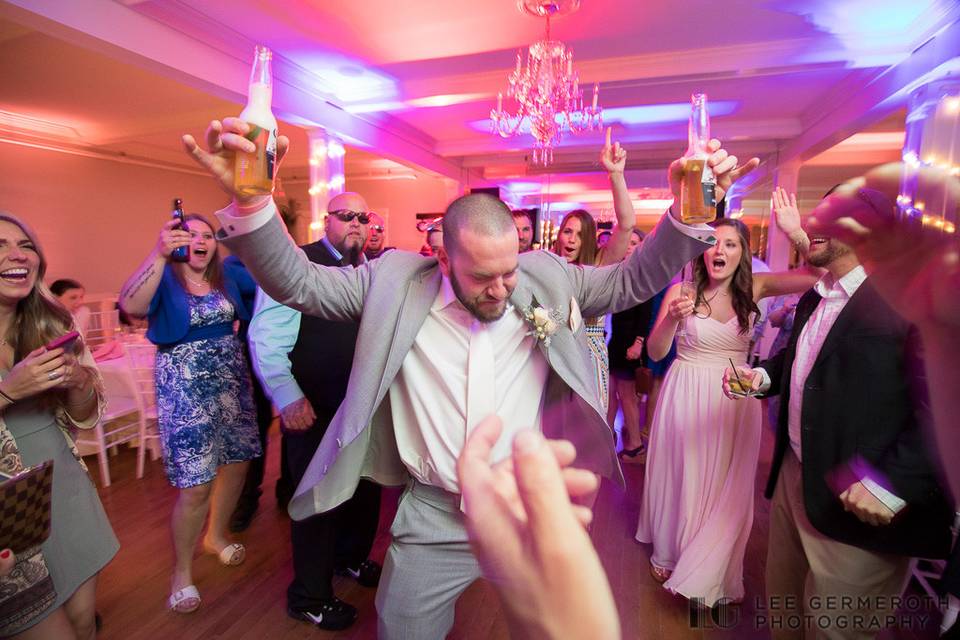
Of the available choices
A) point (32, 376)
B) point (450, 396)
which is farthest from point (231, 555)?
point (450, 396)

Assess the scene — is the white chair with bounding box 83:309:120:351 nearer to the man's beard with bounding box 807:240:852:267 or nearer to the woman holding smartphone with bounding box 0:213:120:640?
the woman holding smartphone with bounding box 0:213:120:640

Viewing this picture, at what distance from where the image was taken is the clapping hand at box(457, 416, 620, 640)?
0.38 meters

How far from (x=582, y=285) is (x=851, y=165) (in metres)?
10.2

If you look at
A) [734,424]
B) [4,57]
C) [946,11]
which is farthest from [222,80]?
[946,11]

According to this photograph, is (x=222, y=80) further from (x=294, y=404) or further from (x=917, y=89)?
(x=917, y=89)

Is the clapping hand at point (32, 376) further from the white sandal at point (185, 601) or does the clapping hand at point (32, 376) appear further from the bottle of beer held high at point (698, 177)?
the bottle of beer held high at point (698, 177)

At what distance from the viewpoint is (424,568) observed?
1.52m

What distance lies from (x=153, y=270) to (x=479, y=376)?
163 cm

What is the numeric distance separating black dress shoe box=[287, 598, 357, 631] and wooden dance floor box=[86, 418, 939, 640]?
1.2 inches

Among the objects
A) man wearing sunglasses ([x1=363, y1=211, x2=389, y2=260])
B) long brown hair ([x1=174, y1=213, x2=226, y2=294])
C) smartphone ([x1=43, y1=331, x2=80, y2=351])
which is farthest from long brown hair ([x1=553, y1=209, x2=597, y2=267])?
smartphone ([x1=43, y1=331, x2=80, y2=351])

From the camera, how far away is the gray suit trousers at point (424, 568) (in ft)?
4.91

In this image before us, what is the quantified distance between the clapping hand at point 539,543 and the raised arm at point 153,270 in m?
2.20

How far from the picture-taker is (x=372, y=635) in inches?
88.6

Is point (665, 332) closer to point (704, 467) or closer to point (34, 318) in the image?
point (704, 467)
